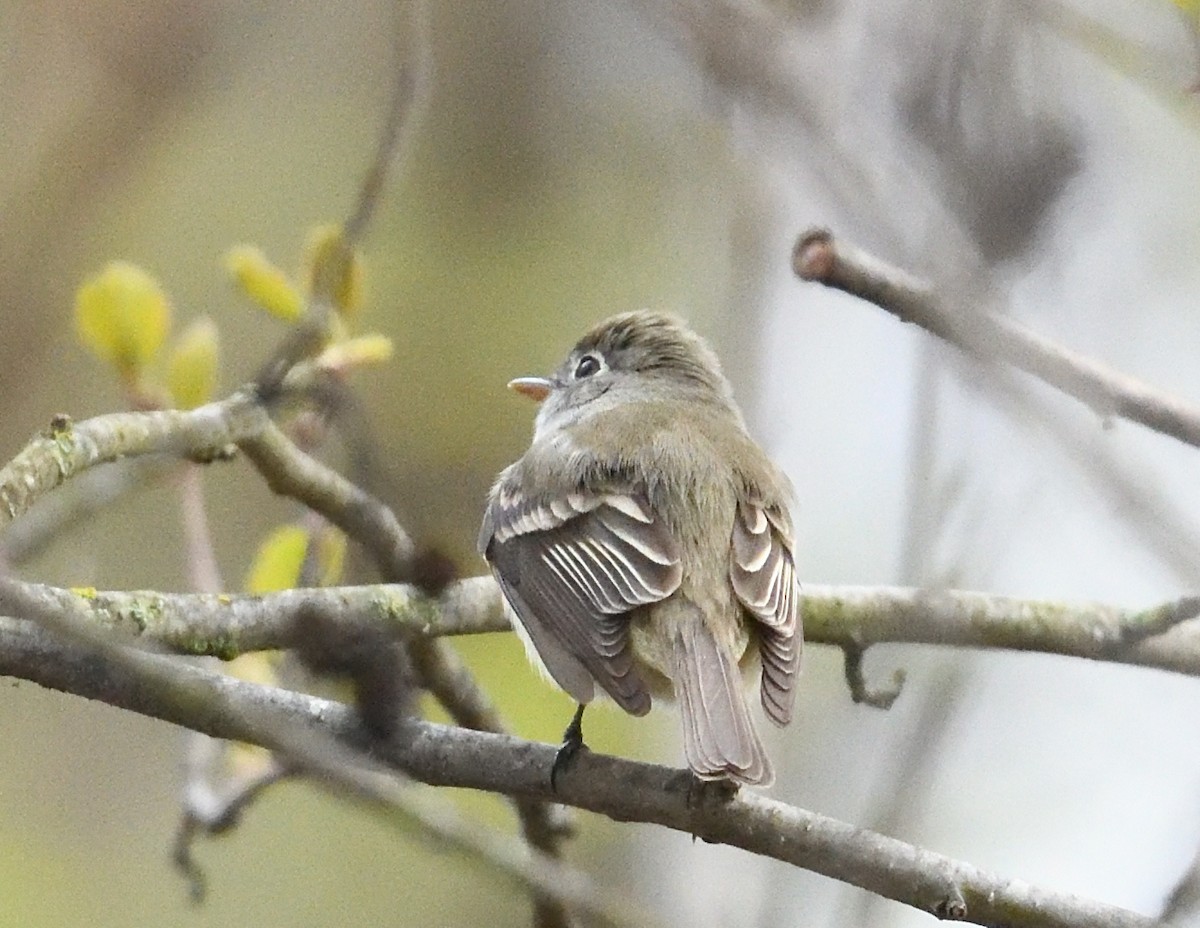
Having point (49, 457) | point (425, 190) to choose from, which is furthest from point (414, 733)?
point (425, 190)

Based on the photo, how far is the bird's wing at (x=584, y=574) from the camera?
266cm

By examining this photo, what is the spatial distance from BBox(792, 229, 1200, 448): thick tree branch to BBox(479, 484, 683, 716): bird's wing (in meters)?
0.77

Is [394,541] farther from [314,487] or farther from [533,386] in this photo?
[533,386]

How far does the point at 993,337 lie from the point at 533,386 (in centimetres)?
212

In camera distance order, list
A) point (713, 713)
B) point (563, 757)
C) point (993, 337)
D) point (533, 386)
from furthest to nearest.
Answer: point (533, 386)
point (713, 713)
point (563, 757)
point (993, 337)

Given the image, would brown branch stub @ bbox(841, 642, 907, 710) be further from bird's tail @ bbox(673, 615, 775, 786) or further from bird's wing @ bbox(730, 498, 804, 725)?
bird's tail @ bbox(673, 615, 775, 786)

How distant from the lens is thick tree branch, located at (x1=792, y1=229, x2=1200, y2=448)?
6.42 ft

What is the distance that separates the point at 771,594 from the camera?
2.81 m

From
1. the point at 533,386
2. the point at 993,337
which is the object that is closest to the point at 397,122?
the point at 993,337

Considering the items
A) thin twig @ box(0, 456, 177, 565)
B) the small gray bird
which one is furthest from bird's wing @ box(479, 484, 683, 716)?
thin twig @ box(0, 456, 177, 565)

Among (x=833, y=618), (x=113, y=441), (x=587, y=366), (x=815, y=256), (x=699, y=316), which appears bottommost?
(x=113, y=441)

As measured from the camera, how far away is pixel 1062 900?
6.90 feet

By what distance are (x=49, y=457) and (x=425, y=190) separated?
3.75 metres

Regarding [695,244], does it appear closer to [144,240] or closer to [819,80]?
[144,240]
